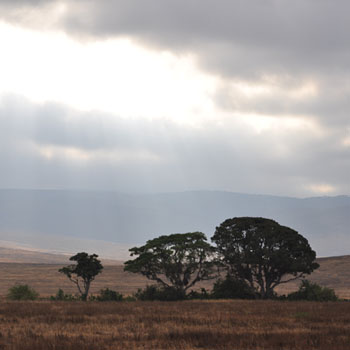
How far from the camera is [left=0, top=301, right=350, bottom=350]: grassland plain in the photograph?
2068cm

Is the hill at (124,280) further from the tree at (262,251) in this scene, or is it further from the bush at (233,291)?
the tree at (262,251)

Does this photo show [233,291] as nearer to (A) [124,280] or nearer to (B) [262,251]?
(B) [262,251]

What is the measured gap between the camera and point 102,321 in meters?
30.0

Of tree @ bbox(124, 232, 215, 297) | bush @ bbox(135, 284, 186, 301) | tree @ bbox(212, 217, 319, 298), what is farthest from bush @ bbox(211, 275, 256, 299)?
bush @ bbox(135, 284, 186, 301)

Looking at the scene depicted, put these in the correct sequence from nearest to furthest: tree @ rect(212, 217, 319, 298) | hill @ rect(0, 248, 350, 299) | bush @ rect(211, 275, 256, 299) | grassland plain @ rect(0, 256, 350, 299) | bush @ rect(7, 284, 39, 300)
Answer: tree @ rect(212, 217, 319, 298) < bush @ rect(7, 284, 39, 300) < bush @ rect(211, 275, 256, 299) < grassland plain @ rect(0, 256, 350, 299) < hill @ rect(0, 248, 350, 299)

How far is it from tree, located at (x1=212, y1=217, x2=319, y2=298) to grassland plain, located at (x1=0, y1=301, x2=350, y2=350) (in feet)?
58.2

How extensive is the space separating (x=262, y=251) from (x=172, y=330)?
31.4 metres

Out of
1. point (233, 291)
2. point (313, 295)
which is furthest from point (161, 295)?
point (313, 295)

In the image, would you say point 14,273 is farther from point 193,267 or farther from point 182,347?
point 182,347

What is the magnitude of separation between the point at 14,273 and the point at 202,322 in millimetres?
131348

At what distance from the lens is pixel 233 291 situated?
57156 millimetres

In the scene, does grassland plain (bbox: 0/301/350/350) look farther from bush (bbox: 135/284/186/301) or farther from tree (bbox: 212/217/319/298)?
bush (bbox: 135/284/186/301)

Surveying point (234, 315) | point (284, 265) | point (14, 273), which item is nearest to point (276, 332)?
point (234, 315)

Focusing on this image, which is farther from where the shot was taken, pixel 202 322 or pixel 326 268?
pixel 326 268
